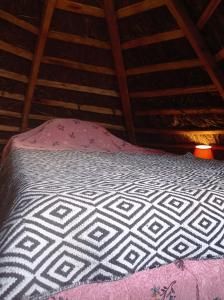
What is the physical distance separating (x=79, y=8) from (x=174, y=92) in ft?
4.78

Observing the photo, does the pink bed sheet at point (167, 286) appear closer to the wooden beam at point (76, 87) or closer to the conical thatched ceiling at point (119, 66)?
the conical thatched ceiling at point (119, 66)

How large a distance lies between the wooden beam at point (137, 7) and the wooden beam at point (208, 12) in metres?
0.43

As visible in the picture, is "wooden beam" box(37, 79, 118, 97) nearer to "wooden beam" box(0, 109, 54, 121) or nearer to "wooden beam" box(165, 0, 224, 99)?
"wooden beam" box(0, 109, 54, 121)

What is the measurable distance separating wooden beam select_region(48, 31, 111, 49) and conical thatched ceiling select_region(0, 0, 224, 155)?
0.4 inches

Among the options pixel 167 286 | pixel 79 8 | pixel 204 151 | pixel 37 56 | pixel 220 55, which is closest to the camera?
pixel 167 286

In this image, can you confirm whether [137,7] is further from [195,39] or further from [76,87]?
[76,87]

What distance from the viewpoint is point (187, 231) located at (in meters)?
0.95

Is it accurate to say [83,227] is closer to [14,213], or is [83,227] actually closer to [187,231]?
[14,213]

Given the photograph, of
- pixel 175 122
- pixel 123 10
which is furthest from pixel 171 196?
pixel 175 122

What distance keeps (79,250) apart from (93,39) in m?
3.26

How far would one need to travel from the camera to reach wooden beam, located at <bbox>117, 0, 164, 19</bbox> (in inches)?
117

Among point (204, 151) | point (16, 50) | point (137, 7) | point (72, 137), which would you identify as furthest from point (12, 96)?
point (204, 151)

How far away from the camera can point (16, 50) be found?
138 inches

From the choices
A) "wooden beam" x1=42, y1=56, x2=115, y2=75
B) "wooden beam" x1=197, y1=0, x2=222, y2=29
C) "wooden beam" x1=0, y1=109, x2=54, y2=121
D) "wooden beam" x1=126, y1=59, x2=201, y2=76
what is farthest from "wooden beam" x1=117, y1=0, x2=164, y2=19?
"wooden beam" x1=0, y1=109, x2=54, y2=121
